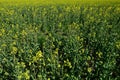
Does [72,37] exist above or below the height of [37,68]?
above

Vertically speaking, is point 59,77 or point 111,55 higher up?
point 111,55

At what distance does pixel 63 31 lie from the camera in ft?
38.3

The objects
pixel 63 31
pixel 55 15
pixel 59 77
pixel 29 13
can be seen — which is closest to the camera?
pixel 59 77

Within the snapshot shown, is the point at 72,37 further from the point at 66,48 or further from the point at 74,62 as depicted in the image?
the point at 74,62

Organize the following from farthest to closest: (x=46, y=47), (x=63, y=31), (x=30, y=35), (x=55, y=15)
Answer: (x=55, y=15) < (x=63, y=31) < (x=30, y=35) < (x=46, y=47)

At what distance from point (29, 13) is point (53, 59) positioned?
858 cm


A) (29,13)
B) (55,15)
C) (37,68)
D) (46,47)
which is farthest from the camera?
(29,13)

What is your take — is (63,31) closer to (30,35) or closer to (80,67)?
(30,35)

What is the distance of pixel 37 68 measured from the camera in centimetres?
786

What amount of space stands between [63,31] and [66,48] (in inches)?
139

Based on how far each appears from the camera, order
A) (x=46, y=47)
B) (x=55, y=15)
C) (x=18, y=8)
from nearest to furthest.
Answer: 1. (x=46, y=47)
2. (x=55, y=15)
3. (x=18, y=8)

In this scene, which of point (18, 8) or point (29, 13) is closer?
point (29, 13)

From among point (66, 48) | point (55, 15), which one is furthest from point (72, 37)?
point (55, 15)

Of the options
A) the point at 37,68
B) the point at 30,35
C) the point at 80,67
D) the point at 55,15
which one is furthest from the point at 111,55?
the point at 55,15
